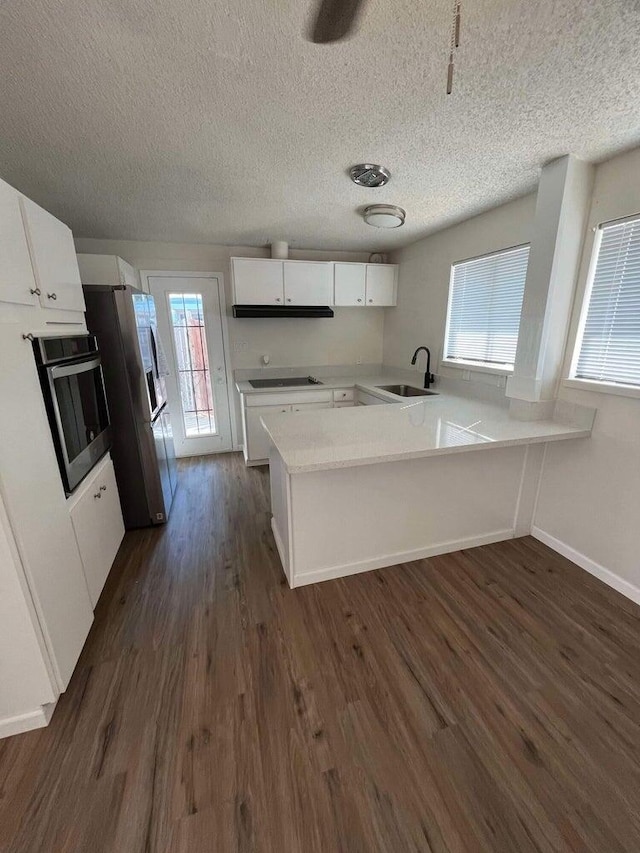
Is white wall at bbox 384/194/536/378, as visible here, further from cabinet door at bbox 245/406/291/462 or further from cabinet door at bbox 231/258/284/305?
cabinet door at bbox 245/406/291/462

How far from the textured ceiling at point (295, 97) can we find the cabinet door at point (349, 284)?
1370mm

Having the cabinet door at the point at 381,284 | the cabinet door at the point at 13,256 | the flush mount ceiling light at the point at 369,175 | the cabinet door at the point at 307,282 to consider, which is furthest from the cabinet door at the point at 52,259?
the cabinet door at the point at 381,284

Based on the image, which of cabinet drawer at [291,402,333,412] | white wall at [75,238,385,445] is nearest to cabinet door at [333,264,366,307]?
white wall at [75,238,385,445]

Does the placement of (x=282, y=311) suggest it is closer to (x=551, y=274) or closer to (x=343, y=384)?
(x=343, y=384)

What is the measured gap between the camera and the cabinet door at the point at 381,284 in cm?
376

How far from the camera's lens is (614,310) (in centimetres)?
186

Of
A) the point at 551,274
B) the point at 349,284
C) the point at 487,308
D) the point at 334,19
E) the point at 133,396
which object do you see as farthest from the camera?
the point at 349,284

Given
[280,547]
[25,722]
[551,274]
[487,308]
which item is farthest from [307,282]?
[25,722]

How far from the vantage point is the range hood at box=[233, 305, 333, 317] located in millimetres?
3473

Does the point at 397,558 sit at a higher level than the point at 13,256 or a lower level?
lower

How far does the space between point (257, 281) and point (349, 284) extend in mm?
1005

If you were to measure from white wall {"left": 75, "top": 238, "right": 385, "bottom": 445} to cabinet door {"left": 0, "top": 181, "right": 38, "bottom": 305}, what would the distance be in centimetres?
236

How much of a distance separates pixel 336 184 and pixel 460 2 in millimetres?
1233

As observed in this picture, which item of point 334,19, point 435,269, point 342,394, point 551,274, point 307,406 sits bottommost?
Answer: point 307,406
